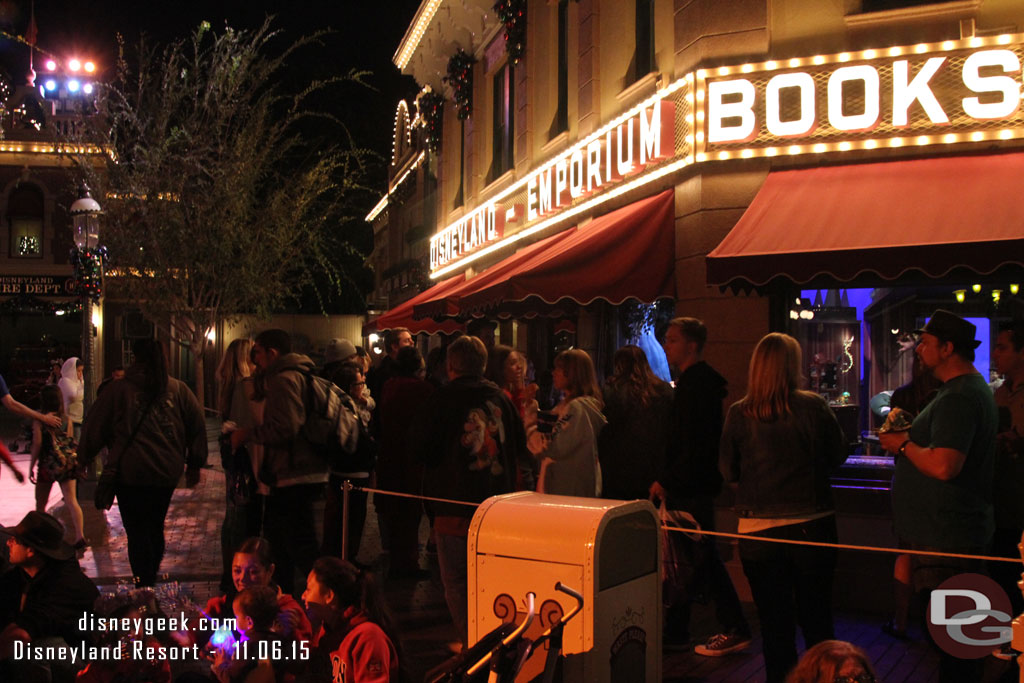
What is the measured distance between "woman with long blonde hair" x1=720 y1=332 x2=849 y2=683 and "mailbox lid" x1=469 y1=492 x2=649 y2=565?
1117 millimetres

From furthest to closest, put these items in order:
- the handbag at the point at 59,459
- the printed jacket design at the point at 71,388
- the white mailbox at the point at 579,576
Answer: the printed jacket design at the point at 71,388, the handbag at the point at 59,459, the white mailbox at the point at 579,576

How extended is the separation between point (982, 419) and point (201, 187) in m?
19.6

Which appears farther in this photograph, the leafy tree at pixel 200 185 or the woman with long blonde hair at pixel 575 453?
the leafy tree at pixel 200 185

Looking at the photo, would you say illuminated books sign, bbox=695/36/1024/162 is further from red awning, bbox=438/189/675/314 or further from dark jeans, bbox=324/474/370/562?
dark jeans, bbox=324/474/370/562

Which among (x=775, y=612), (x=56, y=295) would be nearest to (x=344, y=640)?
(x=775, y=612)

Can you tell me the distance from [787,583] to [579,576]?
1.68m

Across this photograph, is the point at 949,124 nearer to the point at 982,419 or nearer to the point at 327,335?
the point at 982,419

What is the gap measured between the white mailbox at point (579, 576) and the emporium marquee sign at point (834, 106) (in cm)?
465

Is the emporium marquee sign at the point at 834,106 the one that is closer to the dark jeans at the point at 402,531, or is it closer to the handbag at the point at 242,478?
the dark jeans at the point at 402,531

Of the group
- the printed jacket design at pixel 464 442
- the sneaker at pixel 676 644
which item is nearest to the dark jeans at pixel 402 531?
the printed jacket design at pixel 464 442

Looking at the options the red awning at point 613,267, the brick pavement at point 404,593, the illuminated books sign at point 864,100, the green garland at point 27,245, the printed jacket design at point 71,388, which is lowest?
the brick pavement at point 404,593

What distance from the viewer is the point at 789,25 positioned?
25.3 ft

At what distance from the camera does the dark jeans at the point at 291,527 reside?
6.18 metres
